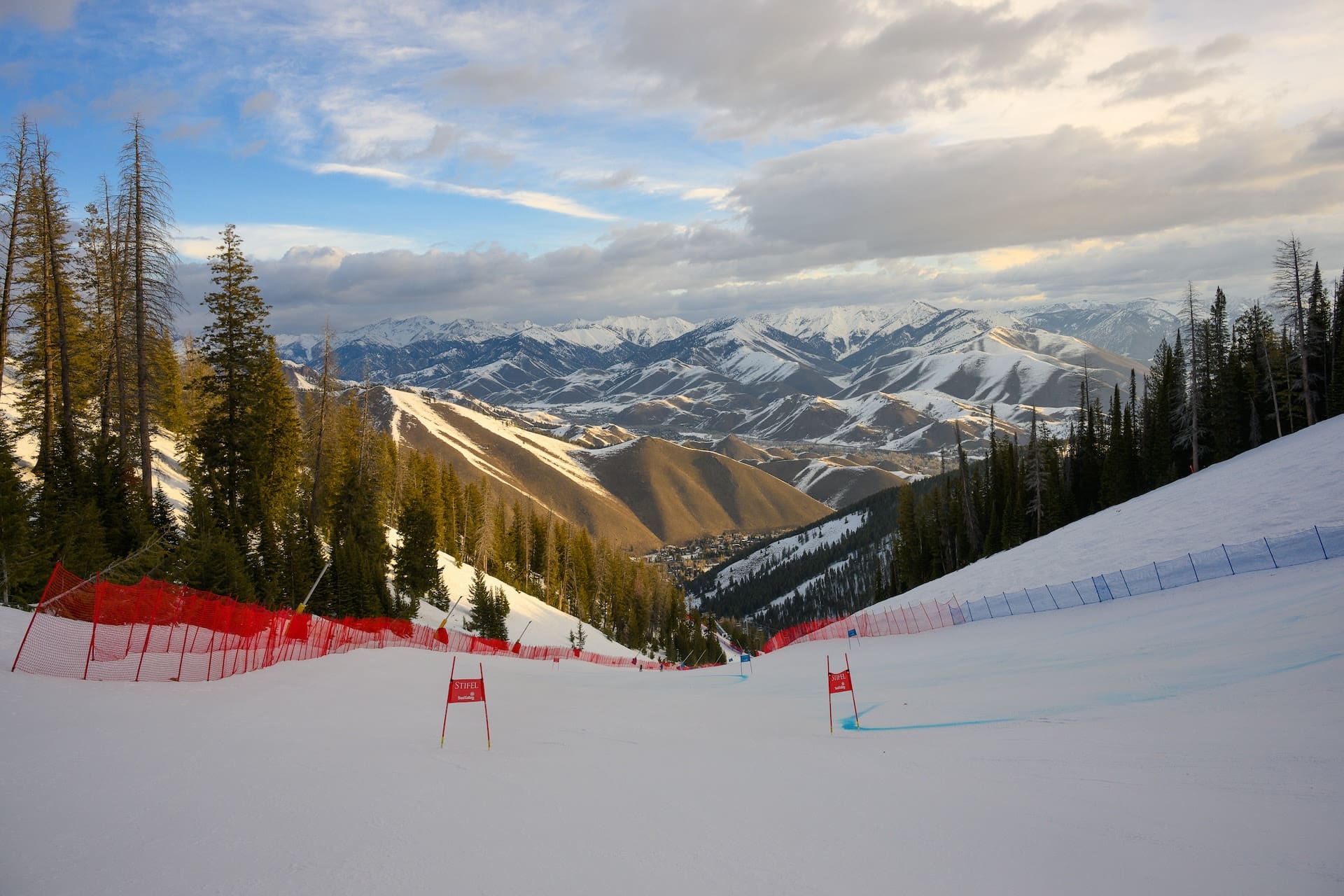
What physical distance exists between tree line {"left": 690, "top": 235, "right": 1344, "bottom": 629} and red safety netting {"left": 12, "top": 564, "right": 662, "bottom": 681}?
59882 mm

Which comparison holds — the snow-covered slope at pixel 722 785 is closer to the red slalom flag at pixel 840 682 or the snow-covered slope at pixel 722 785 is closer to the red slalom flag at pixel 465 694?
the red slalom flag at pixel 465 694

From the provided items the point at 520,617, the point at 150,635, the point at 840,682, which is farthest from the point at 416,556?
the point at 840,682

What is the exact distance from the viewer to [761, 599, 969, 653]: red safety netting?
3641 centimetres

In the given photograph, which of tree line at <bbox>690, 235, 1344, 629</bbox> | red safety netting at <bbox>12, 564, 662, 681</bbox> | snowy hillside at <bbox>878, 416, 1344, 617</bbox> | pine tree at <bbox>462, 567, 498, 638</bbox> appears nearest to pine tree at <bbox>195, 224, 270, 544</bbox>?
red safety netting at <bbox>12, 564, 662, 681</bbox>

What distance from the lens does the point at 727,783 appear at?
37.9 feet

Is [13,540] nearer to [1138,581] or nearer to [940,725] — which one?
[940,725]

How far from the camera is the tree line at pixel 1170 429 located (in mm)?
54750

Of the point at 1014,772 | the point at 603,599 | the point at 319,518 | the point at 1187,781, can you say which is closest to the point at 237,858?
the point at 1014,772

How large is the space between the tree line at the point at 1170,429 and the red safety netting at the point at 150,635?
59.9 m

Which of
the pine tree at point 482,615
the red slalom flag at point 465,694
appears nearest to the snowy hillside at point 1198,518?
the red slalom flag at point 465,694

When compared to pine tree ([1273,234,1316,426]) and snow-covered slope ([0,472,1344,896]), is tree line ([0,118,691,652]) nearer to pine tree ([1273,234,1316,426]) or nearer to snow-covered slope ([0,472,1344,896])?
snow-covered slope ([0,472,1344,896])

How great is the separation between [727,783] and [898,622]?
105 feet

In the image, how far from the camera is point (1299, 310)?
2000 inches

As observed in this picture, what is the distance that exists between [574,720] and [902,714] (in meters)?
7.95
